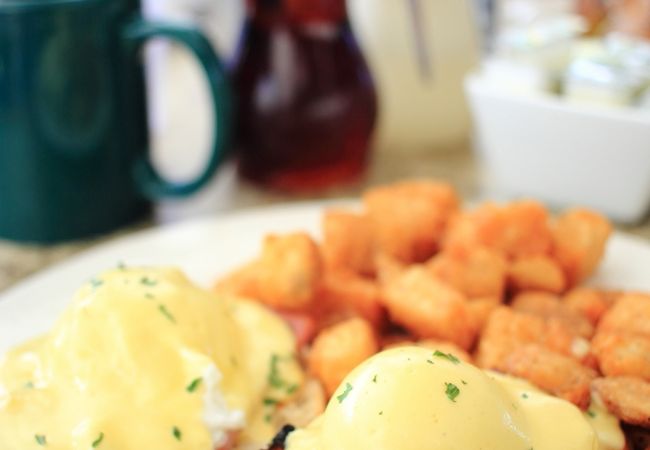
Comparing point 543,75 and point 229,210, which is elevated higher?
point 543,75

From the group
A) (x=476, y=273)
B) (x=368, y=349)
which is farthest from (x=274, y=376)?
(x=476, y=273)

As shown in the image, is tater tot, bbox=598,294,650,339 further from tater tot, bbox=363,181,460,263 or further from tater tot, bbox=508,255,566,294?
tater tot, bbox=363,181,460,263

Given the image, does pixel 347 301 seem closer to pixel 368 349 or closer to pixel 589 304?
pixel 368 349

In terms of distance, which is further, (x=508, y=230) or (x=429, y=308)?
(x=508, y=230)

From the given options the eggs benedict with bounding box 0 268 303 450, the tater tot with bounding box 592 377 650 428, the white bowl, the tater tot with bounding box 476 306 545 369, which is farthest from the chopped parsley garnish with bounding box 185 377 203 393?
the white bowl

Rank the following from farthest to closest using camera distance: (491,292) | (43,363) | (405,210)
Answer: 1. (405,210)
2. (491,292)
3. (43,363)

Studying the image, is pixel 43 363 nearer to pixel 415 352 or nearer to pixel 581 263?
pixel 415 352

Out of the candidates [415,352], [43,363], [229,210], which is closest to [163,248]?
[229,210]

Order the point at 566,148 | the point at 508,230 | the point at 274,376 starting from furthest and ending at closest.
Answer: the point at 566,148, the point at 508,230, the point at 274,376
